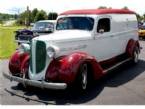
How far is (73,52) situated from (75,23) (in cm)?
177

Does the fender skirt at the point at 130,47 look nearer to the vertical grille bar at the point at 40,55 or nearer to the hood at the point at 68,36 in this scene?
the hood at the point at 68,36

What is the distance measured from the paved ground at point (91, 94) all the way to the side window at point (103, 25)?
59.9 inches

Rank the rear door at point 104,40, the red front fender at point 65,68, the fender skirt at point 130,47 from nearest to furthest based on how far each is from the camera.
Answer: the red front fender at point 65,68
the rear door at point 104,40
the fender skirt at point 130,47

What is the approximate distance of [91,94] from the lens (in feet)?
27.3

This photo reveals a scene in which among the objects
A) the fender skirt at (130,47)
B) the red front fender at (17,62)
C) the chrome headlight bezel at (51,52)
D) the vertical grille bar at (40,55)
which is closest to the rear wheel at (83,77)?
the chrome headlight bezel at (51,52)

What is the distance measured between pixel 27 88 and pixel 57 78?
1231mm

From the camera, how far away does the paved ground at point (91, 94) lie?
7664mm

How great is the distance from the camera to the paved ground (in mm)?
7664

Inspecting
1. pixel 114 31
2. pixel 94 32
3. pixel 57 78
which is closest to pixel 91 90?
pixel 57 78

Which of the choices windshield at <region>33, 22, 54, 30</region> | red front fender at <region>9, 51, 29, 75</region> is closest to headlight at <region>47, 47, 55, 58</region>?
red front fender at <region>9, 51, 29, 75</region>

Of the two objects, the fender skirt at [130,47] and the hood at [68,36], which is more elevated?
the hood at [68,36]

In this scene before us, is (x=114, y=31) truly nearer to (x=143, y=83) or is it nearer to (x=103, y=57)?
(x=103, y=57)

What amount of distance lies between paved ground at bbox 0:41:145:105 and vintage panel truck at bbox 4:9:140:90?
325 millimetres

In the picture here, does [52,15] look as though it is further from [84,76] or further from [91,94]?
[91,94]
